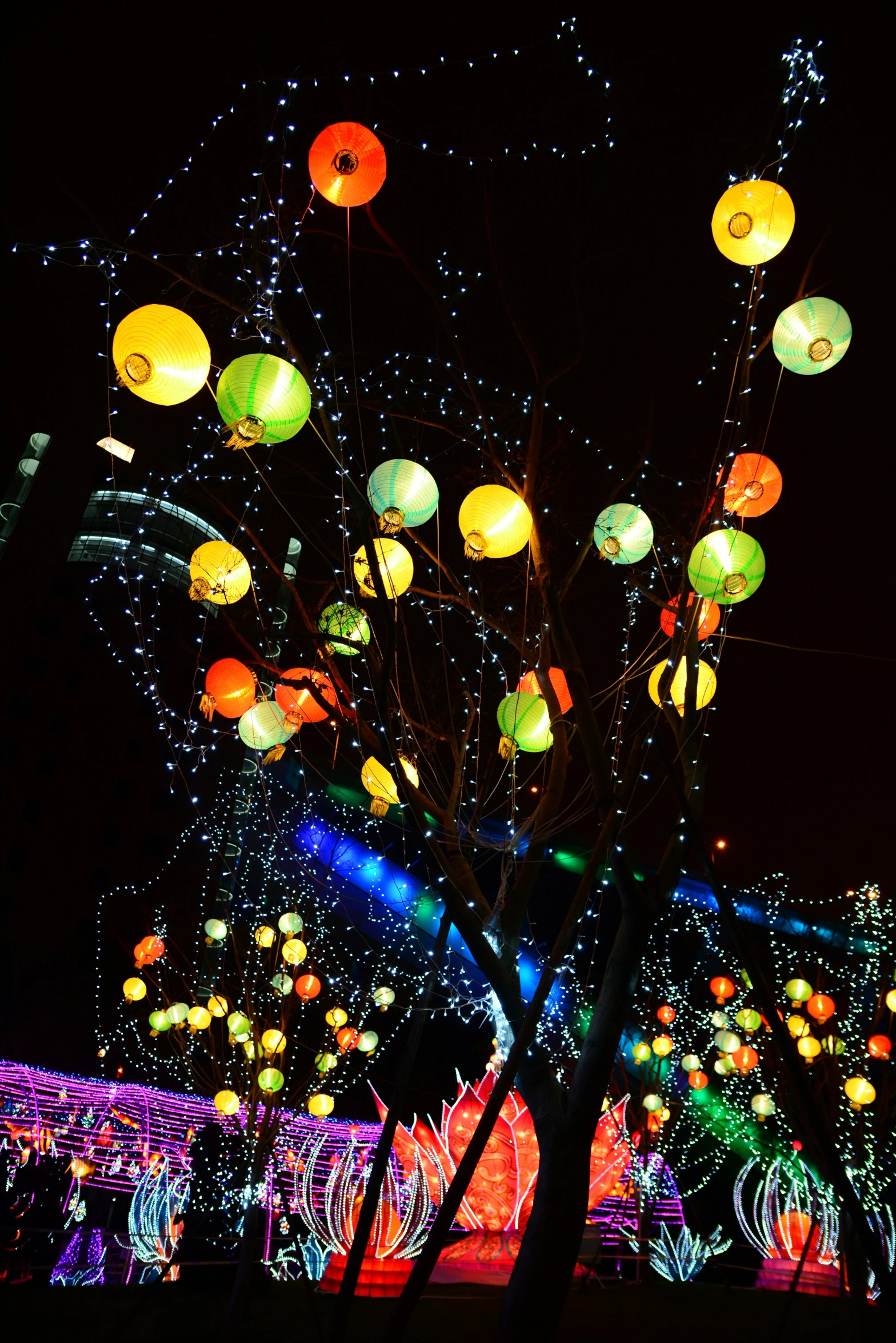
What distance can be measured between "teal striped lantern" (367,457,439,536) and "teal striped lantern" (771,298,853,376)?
2124mm

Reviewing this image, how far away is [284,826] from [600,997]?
575 inches

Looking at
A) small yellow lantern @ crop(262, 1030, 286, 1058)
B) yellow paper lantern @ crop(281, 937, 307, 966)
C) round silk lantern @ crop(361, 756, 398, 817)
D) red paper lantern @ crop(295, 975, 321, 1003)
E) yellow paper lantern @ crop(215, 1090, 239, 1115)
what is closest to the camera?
round silk lantern @ crop(361, 756, 398, 817)

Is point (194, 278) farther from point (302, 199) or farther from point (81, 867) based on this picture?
point (81, 867)

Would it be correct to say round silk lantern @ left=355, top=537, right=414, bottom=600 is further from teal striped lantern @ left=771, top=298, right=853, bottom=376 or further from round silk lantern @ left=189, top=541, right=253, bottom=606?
teal striped lantern @ left=771, top=298, right=853, bottom=376

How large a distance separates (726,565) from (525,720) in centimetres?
156

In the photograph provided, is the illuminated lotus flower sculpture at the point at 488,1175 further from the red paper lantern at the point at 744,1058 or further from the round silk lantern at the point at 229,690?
the round silk lantern at the point at 229,690

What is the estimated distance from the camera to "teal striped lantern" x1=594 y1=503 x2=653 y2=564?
5.38 m

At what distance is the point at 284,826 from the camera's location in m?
18.7

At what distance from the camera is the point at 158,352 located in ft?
13.0

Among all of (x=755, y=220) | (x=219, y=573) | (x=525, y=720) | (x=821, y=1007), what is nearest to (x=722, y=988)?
(x=821, y=1007)

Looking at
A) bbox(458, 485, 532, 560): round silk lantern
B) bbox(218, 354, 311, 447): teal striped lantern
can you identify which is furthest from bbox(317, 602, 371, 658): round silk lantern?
bbox(218, 354, 311, 447): teal striped lantern

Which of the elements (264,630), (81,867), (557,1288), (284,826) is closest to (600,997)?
(557,1288)

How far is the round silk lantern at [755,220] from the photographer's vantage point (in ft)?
14.5

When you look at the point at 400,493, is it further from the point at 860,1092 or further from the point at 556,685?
the point at 860,1092
